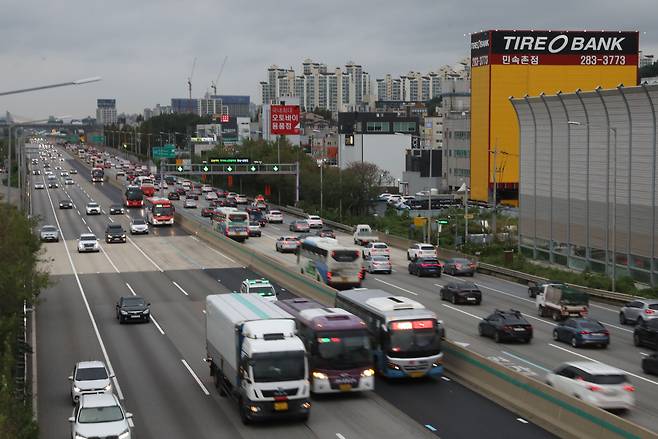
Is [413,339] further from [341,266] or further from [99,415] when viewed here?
[341,266]

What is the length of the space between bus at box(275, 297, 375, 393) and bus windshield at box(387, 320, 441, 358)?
162 centimetres

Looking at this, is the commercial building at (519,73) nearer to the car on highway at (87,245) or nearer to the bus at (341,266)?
the car on highway at (87,245)

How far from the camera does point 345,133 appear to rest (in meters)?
181

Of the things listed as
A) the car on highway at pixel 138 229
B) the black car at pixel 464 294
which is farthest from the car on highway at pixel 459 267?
the car on highway at pixel 138 229

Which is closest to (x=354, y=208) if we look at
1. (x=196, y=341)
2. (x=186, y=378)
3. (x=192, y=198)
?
(x=192, y=198)

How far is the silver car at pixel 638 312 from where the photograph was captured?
136 feet

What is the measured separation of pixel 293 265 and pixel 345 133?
11847 cm

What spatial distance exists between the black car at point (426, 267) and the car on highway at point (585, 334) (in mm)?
22644

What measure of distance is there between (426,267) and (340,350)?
3414cm

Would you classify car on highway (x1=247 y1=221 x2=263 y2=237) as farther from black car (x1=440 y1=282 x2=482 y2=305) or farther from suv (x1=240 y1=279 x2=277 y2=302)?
suv (x1=240 y1=279 x2=277 y2=302)

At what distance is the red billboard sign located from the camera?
131750 mm

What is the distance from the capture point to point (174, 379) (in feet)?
102

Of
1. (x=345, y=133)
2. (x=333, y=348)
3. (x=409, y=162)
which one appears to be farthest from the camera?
(x=345, y=133)

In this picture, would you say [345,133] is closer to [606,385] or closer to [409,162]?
[409,162]
